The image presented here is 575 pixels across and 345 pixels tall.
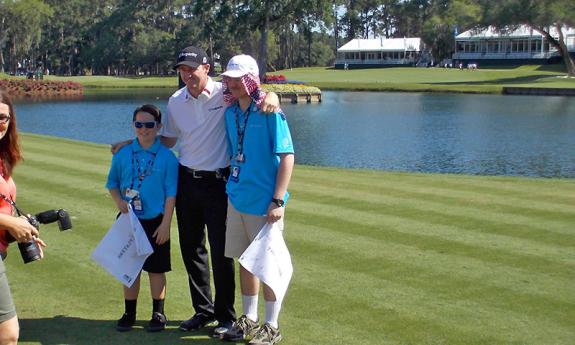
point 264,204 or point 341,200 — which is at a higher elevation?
point 264,204

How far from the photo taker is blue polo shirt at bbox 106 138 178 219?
18.0ft

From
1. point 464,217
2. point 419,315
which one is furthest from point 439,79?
point 419,315

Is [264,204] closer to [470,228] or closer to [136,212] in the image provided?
[136,212]

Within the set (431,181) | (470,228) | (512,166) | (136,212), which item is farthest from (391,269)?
(512,166)

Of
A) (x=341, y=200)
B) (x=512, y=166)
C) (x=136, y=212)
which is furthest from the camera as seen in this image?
(x=512, y=166)

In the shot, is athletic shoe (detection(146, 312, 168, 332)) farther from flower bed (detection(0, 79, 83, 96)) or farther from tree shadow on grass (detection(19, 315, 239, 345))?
flower bed (detection(0, 79, 83, 96))

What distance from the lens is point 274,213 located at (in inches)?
201

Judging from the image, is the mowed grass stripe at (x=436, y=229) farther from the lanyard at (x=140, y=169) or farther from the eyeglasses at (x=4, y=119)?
the eyeglasses at (x=4, y=119)

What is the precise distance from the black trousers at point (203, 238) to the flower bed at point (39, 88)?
6516cm

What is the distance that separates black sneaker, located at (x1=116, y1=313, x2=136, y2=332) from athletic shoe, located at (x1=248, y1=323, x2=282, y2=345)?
102 centimetres

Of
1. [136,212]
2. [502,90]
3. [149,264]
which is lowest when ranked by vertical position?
[502,90]

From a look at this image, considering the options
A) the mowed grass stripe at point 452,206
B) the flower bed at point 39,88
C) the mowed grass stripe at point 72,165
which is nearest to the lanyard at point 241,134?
the mowed grass stripe at point 452,206

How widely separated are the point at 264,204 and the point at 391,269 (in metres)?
2.54

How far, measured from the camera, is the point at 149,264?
560 centimetres
